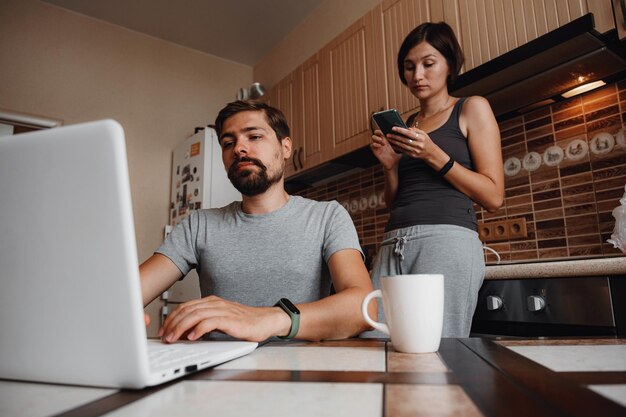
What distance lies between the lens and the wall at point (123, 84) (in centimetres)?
291

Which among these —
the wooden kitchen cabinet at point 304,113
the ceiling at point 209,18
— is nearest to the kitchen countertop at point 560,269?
the wooden kitchen cabinet at point 304,113

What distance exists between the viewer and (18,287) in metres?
0.38

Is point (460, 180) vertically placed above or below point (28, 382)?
above

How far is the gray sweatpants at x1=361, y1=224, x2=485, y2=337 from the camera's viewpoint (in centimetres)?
112

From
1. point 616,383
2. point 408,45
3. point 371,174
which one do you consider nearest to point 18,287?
point 616,383

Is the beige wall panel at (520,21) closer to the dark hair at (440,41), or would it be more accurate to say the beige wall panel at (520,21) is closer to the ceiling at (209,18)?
the dark hair at (440,41)

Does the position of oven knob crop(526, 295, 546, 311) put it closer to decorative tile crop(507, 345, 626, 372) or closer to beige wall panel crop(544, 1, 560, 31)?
decorative tile crop(507, 345, 626, 372)

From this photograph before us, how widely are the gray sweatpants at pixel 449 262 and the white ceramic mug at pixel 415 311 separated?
56 centimetres

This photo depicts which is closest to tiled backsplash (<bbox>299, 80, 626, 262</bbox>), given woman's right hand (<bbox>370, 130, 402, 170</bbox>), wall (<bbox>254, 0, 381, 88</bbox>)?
woman's right hand (<bbox>370, 130, 402, 170</bbox>)

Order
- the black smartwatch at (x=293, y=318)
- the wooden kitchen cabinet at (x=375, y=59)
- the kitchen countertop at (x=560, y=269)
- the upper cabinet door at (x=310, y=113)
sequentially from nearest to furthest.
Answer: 1. the black smartwatch at (x=293, y=318)
2. the kitchen countertop at (x=560, y=269)
3. the wooden kitchen cabinet at (x=375, y=59)
4. the upper cabinet door at (x=310, y=113)

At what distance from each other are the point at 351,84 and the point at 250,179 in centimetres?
142

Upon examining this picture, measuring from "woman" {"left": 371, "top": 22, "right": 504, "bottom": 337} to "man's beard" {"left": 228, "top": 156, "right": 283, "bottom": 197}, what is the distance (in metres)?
0.35

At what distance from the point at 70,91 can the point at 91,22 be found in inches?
21.5

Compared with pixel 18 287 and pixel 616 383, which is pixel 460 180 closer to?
pixel 616 383
